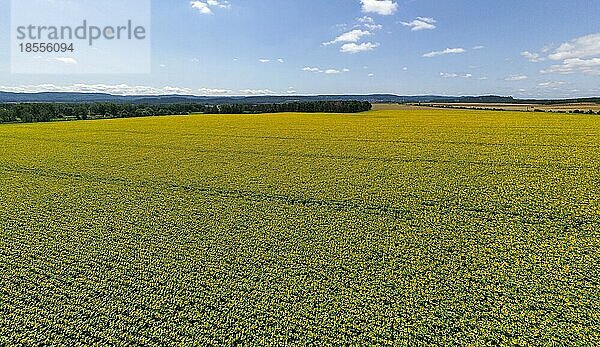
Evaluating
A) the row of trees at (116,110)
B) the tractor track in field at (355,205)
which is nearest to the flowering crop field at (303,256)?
the tractor track in field at (355,205)

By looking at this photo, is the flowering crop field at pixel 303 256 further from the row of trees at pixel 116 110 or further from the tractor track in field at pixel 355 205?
the row of trees at pixel 116 110

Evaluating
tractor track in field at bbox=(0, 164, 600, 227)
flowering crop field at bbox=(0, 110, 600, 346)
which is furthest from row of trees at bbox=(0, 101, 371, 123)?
tractor track in field at bbox=(0, 164, 600, 227)

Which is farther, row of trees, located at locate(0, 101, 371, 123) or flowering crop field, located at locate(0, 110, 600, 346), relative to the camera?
row of trees, located at locate(0, 101, 371, 123)

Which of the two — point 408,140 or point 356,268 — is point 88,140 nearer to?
point 408,140

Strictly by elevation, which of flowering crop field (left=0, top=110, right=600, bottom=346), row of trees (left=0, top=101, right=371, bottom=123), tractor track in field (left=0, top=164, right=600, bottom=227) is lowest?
flowering crop field (left=0, top=110, right=600, bottom=346)

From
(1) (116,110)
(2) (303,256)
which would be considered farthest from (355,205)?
(1) (116,110)

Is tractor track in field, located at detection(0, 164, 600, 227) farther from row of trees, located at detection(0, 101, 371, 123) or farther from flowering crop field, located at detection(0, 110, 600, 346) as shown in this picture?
row of trees, located at detection(0, 101, 371, 123)

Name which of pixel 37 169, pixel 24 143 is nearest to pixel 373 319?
pixel 37 169
